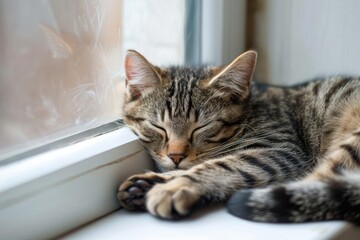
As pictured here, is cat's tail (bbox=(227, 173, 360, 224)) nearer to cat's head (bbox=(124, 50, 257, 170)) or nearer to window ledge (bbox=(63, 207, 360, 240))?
window ledge (bbox=(63, 207, 360, 240))

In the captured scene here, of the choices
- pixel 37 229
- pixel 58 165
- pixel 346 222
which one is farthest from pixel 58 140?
pixel 346 222

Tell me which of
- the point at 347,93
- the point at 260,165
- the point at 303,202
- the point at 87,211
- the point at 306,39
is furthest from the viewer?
the point at 306,39

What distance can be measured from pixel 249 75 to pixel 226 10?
380mm

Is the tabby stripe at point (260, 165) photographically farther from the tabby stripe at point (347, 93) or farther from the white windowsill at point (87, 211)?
the tabby stripe at point (347, 93)

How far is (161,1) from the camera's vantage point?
1.70m

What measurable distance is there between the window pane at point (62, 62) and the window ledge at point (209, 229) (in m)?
0.24

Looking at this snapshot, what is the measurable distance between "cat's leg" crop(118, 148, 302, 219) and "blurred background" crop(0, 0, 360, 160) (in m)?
0.24

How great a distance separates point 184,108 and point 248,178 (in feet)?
0.79

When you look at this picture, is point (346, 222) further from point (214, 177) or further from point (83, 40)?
point (83, 40)

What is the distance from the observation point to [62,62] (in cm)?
142

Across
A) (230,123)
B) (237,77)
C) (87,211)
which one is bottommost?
(87,211)

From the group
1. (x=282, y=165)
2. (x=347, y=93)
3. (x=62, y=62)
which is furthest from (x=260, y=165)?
(x=62, y=62)

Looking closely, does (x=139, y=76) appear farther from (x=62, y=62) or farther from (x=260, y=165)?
(x=260, y=165)

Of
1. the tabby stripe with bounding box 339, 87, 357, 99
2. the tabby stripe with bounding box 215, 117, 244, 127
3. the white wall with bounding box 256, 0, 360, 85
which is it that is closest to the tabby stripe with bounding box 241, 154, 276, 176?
the tabby stripe with bounding box 215, 117, 244, 127
